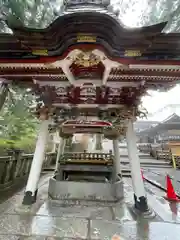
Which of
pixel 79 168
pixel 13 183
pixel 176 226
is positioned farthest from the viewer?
pixel 13 183

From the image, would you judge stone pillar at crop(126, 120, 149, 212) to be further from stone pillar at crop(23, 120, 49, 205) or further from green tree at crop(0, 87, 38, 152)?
green tree at crop(0, 87, 38, 152)

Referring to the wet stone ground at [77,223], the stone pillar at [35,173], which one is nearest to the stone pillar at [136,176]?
the wet stone ground at [77,223]

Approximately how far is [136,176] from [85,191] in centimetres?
159

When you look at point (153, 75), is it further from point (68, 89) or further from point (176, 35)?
point (68, 89)

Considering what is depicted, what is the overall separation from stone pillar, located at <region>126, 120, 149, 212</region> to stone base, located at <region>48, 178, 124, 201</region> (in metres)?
0.76

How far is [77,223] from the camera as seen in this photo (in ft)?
9.71

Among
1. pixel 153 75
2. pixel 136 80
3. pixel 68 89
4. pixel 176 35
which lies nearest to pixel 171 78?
pixel 153 75

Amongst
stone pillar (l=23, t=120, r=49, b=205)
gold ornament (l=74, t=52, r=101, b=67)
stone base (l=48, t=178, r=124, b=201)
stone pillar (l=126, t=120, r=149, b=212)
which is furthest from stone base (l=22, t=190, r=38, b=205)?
gold ornament (l=74, t=52, r=101, b=67)

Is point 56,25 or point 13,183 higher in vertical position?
point 56,25

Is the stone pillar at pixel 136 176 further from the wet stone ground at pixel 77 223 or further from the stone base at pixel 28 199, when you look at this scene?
the stone base at pixel 28 199

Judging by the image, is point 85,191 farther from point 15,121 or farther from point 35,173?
point 15,121

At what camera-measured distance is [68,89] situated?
3.88 metres

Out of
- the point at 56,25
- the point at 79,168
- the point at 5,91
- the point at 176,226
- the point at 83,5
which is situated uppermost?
the point at 83,5

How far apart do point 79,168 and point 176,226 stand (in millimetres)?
2923
